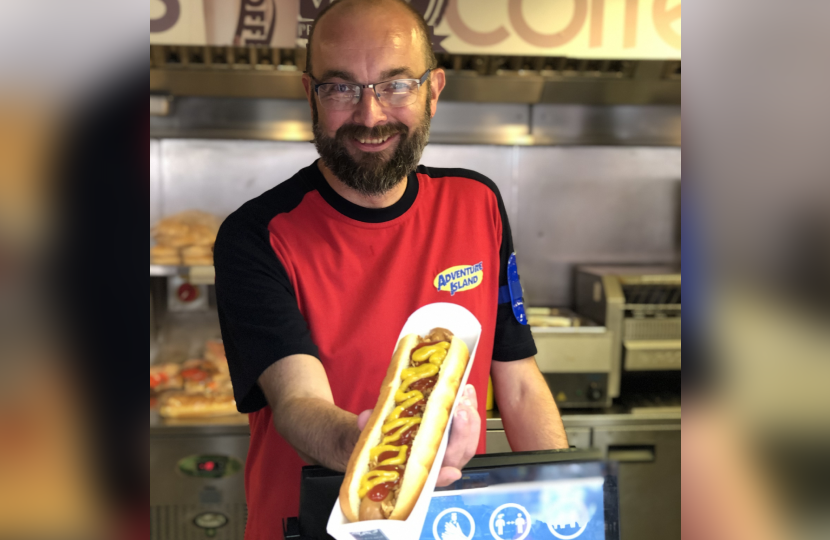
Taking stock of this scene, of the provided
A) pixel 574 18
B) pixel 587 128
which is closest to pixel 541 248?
pixel 587 128

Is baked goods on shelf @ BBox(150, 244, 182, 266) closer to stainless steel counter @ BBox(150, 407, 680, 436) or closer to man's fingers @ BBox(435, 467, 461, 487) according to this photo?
stainless steel counter @ BBox(150, 407, 680, 436)

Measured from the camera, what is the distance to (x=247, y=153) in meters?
3.46

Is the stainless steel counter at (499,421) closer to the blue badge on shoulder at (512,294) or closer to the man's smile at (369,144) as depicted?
the blue badge on shoulder at (512,294)

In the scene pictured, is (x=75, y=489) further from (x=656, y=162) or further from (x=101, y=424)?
A: (x=656, y=162)

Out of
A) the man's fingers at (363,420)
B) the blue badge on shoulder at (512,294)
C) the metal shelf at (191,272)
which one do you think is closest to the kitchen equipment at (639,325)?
the blue badge on shoulder at (512,294)

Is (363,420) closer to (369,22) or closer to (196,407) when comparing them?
(369,22)

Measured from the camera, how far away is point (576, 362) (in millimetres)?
2961

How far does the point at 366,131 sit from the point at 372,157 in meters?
0.06

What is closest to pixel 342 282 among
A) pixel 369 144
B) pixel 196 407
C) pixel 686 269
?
pixel 369 144

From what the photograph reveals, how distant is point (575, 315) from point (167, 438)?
2089 millimetres

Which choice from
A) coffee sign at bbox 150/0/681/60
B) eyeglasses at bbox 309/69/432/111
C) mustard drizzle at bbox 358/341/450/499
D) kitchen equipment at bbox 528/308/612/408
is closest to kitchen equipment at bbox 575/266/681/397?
kitchen equipment at bbox 528/308/612/408

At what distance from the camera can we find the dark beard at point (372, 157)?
1386mm

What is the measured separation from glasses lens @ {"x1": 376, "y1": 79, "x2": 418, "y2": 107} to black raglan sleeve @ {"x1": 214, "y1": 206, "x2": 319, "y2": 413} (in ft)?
1.24

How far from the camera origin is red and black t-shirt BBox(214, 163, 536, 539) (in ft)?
4.44
